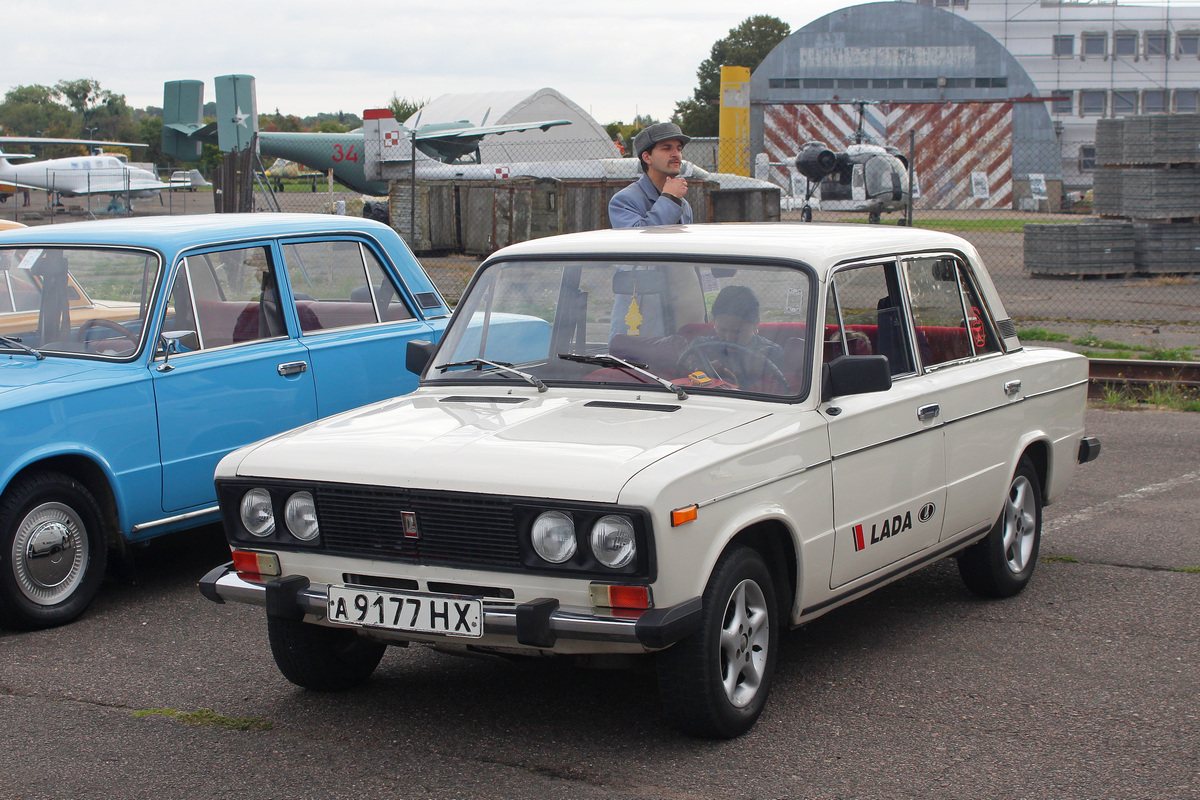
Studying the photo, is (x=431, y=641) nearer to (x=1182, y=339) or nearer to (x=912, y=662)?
(x=912, y=662)

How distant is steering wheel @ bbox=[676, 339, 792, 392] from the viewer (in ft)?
14.9

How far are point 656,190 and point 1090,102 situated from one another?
263 feet

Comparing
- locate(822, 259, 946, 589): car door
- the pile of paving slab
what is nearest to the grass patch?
locate(822, 259, 946, 589): car door

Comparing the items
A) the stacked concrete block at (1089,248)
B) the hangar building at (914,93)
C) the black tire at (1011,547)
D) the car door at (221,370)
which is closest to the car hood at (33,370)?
the car door at (221,370)

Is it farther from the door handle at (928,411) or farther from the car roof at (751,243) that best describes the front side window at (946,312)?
the door handle at (928,411)

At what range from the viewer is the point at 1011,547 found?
5.84 m

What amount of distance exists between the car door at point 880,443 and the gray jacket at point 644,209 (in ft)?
5.96

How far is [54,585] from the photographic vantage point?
5.59 metres

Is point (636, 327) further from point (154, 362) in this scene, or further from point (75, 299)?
point (75, 299)

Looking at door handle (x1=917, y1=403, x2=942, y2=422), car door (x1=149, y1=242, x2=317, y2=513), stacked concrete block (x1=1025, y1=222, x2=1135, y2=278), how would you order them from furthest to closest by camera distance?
stacked concrete block (x1=1025, y1=222, x2=1135, y2=278) < car door (x1=149, y1=242, x2=317, y2=513) < door handle (x1=917, y1=403, x2=942, y2=422)

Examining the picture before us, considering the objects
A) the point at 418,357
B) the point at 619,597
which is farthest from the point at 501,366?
the point at 619,597

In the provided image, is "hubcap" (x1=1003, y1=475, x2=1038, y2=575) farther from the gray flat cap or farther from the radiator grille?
the radiator grille

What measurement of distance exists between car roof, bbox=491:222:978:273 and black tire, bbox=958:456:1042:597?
47.6 inches

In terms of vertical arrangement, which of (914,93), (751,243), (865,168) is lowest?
(751,243)
